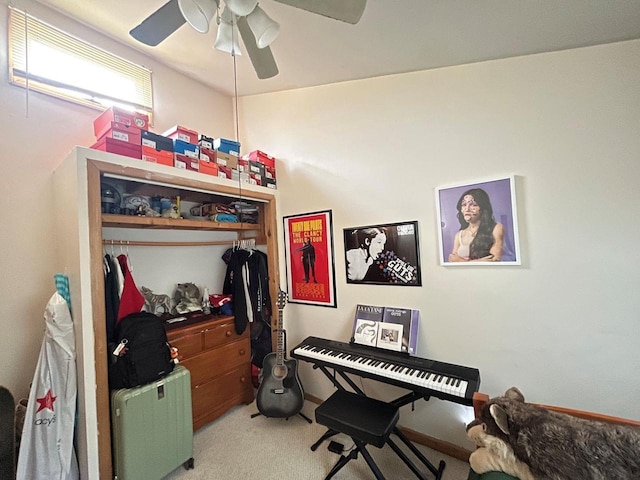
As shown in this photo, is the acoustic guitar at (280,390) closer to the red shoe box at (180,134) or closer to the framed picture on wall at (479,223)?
the framed picture on wall at (479,223)

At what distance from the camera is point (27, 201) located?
5.45ft

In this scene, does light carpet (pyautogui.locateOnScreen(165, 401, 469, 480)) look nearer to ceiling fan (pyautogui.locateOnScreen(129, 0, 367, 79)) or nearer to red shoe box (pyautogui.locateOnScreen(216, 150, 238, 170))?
red shoe box (pyautogui.locateOnScreen(216, 150, 238, 170))

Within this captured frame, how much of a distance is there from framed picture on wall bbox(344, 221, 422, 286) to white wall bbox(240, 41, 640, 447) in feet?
0.20

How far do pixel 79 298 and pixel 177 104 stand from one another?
1895mm

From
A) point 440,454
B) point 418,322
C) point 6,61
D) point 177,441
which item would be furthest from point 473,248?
point 6,61

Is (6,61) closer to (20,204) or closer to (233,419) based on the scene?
(20,204)

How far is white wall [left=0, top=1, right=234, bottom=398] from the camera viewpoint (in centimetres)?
158

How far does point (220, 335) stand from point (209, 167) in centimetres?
140

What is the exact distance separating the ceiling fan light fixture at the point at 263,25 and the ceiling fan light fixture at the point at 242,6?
4cm

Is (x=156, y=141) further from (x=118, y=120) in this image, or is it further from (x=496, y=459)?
(x=496, y=459)

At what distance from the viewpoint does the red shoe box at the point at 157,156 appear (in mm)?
1738

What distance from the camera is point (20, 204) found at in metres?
1.63

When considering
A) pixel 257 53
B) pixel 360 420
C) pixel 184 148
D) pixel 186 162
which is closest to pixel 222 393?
pixel 360 420

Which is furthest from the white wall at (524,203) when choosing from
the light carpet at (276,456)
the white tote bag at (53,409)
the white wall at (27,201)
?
the white wall at (27,201)
